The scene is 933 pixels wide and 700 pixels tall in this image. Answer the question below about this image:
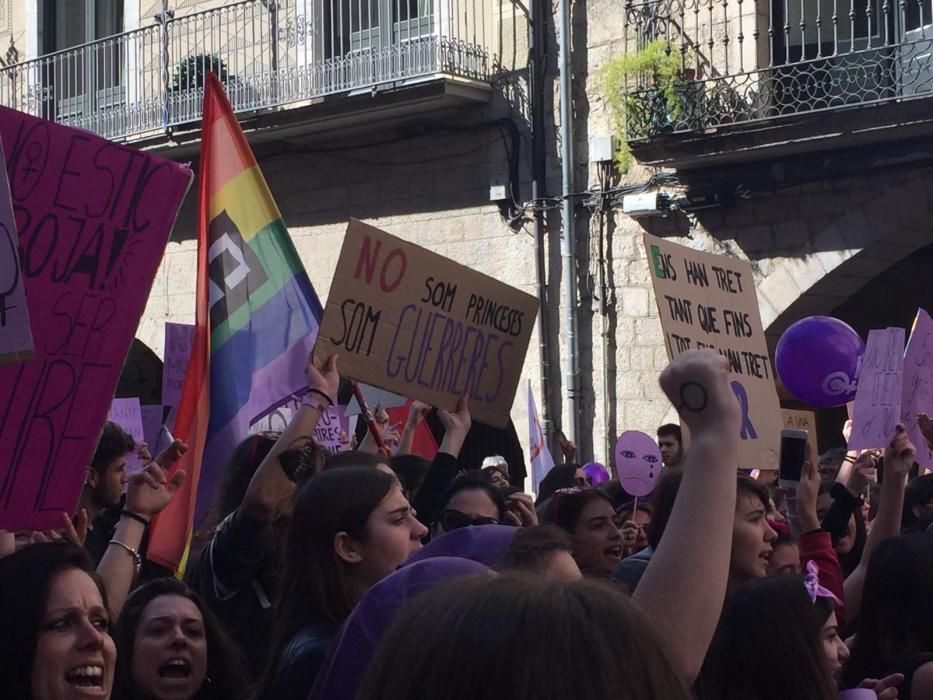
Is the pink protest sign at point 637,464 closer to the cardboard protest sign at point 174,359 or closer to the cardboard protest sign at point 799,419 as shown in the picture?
the cardboard protest sign at point 799,419

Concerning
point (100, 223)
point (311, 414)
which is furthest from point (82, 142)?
point (311, 414)

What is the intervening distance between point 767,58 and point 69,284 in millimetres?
8185

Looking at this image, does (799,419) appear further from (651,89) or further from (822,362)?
(651,89)

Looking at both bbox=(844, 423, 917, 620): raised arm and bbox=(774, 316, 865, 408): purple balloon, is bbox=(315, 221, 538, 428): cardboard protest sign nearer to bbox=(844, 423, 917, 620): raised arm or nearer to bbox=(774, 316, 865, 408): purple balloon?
bbox=(844, 423, 917, 620): raised arm

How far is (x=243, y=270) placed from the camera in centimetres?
566

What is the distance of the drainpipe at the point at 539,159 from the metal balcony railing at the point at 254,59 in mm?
419

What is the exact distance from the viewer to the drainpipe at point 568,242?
38.3 feet

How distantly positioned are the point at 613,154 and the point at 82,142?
26.4 feet

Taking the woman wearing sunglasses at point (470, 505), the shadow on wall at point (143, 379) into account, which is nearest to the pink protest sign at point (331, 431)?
the woman wearing sunglasses at point (470, 505)

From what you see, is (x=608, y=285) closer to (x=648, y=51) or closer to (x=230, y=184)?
(x=648, y=51)

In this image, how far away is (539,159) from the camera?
39.2ft

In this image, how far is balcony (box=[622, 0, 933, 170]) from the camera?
33.5 ft

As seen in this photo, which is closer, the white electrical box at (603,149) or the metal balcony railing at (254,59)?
the white electrical box at (603,149)

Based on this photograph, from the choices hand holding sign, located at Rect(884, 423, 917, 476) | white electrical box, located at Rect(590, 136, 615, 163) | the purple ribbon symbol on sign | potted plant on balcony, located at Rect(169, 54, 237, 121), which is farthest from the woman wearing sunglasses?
potted plant on balcony, located at Rect(169, 54, 237, 121)
